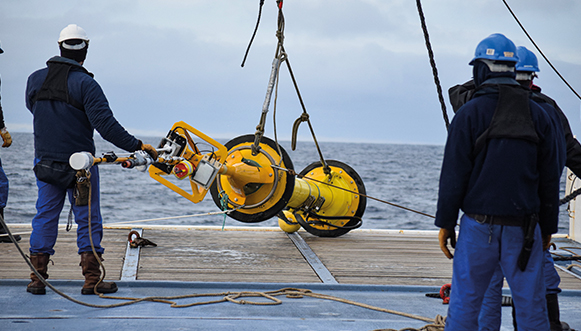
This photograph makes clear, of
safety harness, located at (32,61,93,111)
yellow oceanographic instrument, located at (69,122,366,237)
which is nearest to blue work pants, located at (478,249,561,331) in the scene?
yellow oceanographic instrument, located at (69,122,366,237)

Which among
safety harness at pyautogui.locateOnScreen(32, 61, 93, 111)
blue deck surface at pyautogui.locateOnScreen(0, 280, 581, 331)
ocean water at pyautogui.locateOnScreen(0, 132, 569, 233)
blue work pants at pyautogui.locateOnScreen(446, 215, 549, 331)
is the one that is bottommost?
ocean water at pyautogui.locateOnScreen(0, 132, 569, 233)

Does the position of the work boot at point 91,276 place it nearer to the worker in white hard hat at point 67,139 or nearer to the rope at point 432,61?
the worker in white hard hat at point 67,139

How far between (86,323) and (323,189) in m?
3.53

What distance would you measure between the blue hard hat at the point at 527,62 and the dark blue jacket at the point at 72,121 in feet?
8.06

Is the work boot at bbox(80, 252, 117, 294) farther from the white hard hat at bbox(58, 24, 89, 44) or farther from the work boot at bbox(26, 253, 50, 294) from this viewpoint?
the white hard hat at bbox(58, 24, 89, 44)

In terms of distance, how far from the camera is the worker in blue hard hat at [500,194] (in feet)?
8.38

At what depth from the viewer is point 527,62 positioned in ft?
10.8

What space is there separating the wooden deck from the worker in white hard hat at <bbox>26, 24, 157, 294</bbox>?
55 centimetres

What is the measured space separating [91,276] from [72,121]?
1.08m

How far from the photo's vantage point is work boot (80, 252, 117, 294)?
397 cm

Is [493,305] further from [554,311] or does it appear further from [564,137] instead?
[564,137]

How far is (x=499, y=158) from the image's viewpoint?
2.55 meters

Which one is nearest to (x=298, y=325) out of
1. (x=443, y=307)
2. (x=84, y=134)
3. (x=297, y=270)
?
(x=443, y=307)

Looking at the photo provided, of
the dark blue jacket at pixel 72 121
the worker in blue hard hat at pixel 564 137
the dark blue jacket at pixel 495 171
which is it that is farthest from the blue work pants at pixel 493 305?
the dark blue jacket at pixel 72 121
